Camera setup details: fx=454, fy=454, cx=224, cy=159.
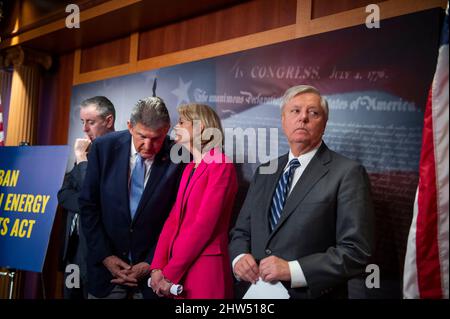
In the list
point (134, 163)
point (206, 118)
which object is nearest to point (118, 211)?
point (134, 163)

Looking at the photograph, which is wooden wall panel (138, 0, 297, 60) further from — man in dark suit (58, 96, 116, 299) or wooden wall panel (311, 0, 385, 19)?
man in dark suit (58, 96, 116, 299)

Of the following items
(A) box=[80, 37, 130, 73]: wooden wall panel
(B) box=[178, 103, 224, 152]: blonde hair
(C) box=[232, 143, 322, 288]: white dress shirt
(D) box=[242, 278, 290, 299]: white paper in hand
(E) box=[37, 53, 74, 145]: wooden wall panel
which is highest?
(A) box=[80, 37, 130, 73]: wooden wall panel

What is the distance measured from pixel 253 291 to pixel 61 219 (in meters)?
2.67

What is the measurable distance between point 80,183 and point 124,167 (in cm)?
64

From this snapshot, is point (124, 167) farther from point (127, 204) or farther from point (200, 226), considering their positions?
point (200, 226)

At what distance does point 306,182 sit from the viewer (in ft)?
6.85

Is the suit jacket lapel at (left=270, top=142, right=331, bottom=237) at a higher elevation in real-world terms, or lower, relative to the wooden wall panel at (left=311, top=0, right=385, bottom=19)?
lower

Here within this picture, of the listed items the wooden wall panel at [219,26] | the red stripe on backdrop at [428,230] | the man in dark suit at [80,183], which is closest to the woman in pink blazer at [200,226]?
the wooden wall panel at [219,26]

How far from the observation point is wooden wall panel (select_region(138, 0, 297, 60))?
2854 millimetres

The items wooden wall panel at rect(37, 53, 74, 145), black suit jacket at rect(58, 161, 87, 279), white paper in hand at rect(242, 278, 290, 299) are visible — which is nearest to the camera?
white paper in hand at rect(242, 278, 290, 299)

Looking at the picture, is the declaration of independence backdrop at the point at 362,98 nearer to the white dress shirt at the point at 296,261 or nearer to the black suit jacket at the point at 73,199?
the white dress shirt at the point at 296,261

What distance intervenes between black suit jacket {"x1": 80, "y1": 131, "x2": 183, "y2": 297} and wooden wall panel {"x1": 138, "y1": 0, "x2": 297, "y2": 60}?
3.16ft

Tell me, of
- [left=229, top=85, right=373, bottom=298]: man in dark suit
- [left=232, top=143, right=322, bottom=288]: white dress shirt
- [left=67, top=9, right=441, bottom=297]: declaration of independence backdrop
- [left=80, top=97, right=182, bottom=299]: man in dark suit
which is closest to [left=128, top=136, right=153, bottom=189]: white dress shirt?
[left=80, top=97, right=182, bottom=299]: man in dark suit
